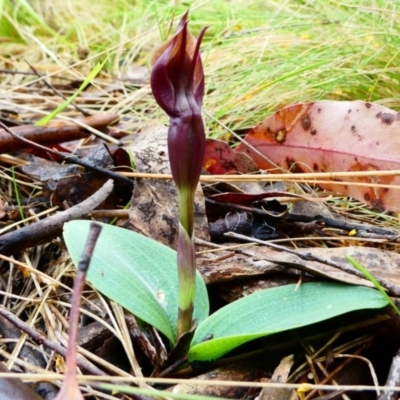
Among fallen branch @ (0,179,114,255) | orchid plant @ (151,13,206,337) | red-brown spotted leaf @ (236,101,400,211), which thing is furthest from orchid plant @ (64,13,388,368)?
red-brown spotted leaf @ (236,101,400,211)

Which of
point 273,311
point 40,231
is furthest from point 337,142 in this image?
point 40,231

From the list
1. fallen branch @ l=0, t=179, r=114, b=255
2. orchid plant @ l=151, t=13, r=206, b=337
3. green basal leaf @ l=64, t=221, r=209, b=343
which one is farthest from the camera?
fallen branch @ l=0, t=179, r=114, b=255

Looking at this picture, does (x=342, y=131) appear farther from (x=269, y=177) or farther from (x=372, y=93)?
(x=372, y=93)

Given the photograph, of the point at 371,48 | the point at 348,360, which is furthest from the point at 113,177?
the point at 371,48

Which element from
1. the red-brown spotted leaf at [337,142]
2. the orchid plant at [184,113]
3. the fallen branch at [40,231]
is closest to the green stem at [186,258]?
the orchid plant at [184,113]

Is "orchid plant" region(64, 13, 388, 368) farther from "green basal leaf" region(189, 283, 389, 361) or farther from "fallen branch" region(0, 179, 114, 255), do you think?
"fallen branch" region(0, 179, 114, 255)

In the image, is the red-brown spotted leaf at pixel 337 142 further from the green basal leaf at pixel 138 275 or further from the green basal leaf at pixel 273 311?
the green basal leaf at pixel 138 275

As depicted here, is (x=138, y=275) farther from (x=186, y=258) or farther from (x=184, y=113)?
(x=184, y=113)
